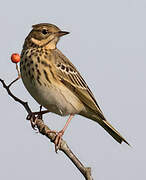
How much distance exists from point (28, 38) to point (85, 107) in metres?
1.74

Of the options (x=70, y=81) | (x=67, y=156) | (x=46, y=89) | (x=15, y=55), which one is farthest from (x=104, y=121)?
(x=67, y=156)

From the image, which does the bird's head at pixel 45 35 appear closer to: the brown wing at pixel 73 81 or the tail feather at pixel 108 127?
the brown wing at pixel 73 81

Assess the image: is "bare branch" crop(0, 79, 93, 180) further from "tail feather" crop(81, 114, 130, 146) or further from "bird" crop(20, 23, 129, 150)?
"tail feather" crop(81, 114, 130, 146)

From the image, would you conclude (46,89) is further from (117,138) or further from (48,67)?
(117,138)

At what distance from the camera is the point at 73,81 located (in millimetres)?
7516

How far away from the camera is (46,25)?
736cm

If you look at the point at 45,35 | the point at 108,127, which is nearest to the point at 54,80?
the point at 45,35

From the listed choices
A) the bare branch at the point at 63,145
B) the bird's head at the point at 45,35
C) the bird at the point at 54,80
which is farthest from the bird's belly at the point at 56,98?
the bare branch at the point at 63,145

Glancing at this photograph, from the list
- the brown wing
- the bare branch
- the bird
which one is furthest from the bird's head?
the bare branch

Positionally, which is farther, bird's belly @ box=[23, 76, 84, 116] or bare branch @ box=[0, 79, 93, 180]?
bird's belly @ box=[23, 76, 84, 116]

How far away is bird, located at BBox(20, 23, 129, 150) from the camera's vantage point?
22.1 ft

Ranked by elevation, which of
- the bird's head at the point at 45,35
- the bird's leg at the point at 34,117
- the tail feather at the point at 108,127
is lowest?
the tail feather at the point at 108,127

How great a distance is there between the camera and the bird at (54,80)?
672 centimetres

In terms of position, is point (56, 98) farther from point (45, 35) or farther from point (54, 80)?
point (45, 35)
